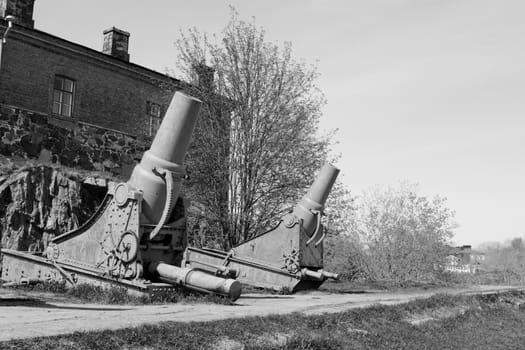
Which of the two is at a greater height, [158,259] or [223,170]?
[223,170]

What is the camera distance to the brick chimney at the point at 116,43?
2305 centimetres

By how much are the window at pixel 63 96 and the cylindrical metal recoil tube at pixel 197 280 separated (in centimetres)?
1221

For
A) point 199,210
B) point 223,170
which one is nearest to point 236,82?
point 223,170

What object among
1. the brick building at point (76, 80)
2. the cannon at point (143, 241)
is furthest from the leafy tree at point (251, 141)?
the cannon at point (143, 241)

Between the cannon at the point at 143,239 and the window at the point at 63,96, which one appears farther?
the window at the point at 63,96

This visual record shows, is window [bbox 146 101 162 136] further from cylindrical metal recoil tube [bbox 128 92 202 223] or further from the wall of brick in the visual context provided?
cylindrical metal recoil tube [bbox 128 92 202 223]

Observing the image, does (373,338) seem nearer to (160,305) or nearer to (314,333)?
(314,333)

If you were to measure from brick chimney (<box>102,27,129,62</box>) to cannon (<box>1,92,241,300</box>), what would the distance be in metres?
14.1

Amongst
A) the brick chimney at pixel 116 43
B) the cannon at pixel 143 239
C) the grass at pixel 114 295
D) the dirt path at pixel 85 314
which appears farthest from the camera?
the brick chimney at pixel 116 43

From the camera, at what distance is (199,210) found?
1942cm

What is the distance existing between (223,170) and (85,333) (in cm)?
1340

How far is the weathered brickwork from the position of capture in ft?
59.6

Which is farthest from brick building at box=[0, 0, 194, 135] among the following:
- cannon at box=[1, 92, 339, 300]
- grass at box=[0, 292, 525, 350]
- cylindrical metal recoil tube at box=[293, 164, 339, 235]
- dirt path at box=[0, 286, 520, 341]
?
grass at box=[0, 292, 525, 350]

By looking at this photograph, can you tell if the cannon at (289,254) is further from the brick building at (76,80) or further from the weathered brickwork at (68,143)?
the weathered brickwork at (68,143)
